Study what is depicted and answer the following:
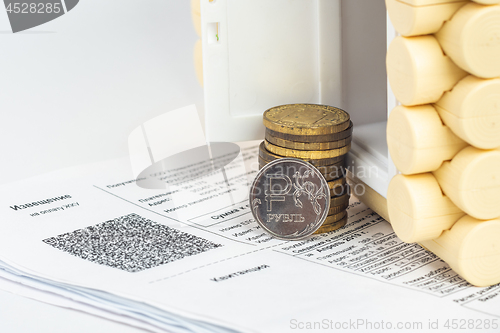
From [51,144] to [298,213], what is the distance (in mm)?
697

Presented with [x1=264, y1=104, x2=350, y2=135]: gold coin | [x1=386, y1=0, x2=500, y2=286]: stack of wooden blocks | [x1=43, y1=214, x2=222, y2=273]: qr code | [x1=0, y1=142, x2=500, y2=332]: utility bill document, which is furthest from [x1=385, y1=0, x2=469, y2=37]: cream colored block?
[x1=43, y1=214, x2=222, y2=273]: qr code

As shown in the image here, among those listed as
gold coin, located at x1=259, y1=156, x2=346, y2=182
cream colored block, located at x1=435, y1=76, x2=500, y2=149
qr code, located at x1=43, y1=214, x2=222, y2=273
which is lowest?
qr code, located at x1=43, y1=214, x2=222, y2=273

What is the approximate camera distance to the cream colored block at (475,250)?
863 mm

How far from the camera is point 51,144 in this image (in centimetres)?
148

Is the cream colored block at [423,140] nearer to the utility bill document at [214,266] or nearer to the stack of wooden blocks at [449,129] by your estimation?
the stack of wooden blocks at [449,129]

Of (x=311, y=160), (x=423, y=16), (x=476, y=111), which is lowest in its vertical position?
(x=311, y=160)

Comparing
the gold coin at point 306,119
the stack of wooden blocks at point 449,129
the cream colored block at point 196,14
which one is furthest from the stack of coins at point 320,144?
the cream colored block at point 196,14

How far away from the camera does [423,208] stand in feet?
2.88

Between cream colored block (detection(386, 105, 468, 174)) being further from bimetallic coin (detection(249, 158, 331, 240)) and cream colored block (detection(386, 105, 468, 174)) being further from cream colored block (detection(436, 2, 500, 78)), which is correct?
bimetallic coin (detection(249, 158, 331, 240))

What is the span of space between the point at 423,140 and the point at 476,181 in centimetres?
9

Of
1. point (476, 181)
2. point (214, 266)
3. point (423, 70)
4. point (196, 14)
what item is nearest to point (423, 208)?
point (476, 181)

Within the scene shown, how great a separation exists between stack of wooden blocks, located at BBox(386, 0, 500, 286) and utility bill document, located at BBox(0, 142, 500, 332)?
0.07 meters

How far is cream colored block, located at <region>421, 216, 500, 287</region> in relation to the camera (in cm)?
86

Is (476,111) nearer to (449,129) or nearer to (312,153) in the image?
(449,129)
